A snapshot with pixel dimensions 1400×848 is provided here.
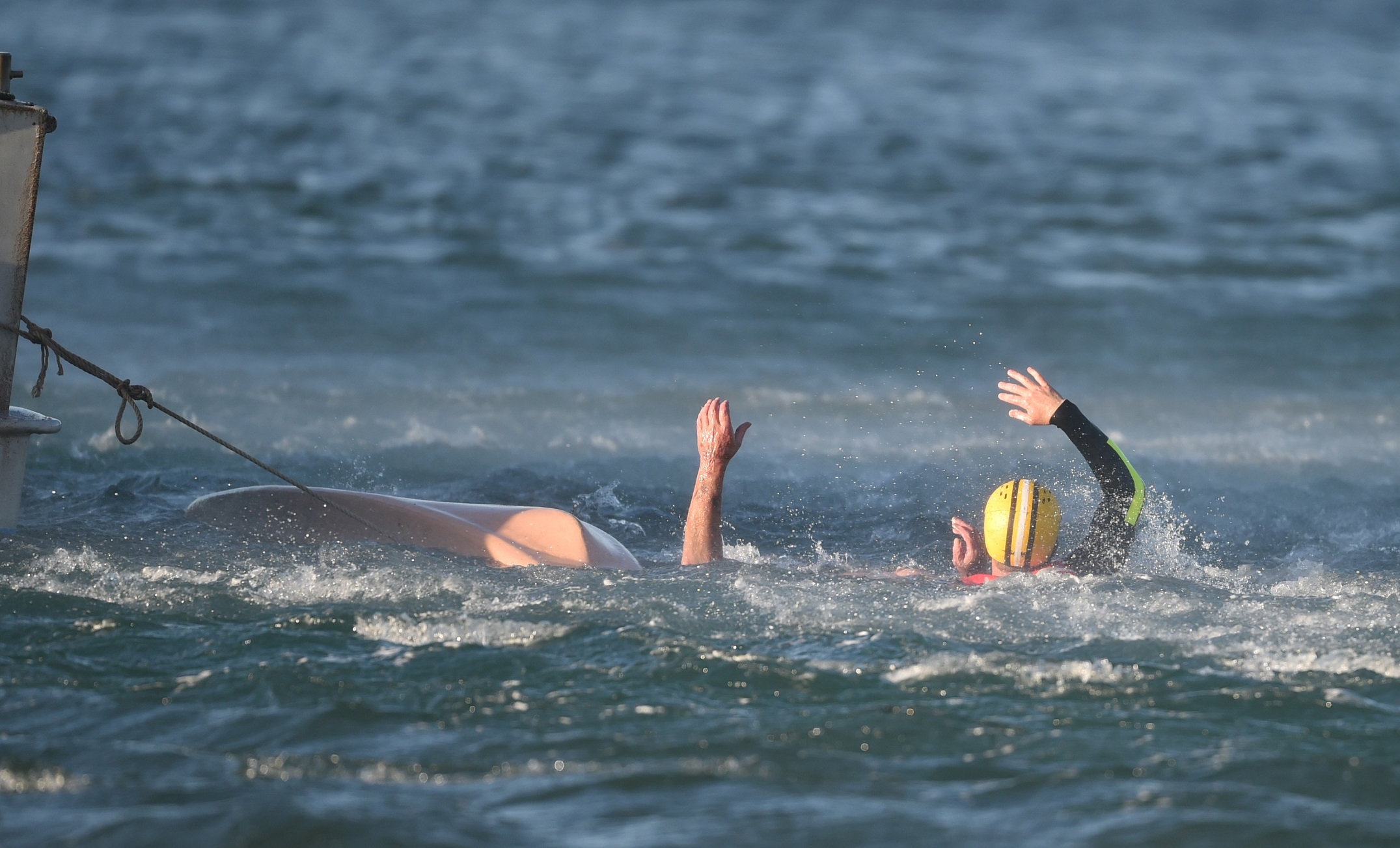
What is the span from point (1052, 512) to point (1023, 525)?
19 cm

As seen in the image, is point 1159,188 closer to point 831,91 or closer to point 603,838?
point 831,91

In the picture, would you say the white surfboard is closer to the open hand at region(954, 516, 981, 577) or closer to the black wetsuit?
the open hand at region(954, 516, 981, 577)

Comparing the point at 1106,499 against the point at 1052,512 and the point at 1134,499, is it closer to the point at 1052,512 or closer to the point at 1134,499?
the point at 1134,499

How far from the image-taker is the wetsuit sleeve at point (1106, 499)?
6336mm

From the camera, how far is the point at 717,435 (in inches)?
258

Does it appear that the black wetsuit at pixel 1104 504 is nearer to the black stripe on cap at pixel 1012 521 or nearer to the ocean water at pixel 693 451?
the black stripe on cap at pixel 1012 521

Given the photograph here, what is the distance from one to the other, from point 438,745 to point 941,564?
11.4 ft

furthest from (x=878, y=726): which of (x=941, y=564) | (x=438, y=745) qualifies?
(x=941, y=564)

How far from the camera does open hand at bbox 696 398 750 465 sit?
21.5ft

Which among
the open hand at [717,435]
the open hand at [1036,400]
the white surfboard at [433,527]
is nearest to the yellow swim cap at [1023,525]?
the open hand at [1036,400]

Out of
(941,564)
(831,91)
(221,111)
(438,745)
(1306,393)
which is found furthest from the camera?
(831,91)

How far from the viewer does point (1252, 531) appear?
327 inches

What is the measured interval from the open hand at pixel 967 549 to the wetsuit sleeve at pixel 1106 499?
384 mm

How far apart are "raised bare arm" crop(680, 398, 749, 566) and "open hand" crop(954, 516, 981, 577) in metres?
1.09
